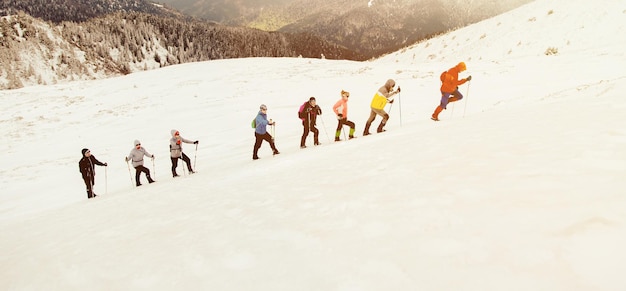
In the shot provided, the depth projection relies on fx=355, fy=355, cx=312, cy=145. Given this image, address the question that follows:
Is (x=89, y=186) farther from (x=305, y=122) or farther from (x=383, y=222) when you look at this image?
(x=383, y=222)

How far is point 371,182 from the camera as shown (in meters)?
4.62

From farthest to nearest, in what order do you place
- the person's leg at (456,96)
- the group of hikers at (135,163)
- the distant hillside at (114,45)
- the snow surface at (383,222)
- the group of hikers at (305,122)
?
the distant hillside at (114,45) → the person's leg at (456,96) → the group of hikers at (305,122) → the group of hikers at (135,163) → the snow surface at (383,222)

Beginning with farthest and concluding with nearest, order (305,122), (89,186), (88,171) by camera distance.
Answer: (305,122) → (88,171) → (89,186)

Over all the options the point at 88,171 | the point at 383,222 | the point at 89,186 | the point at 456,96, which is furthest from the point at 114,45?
the point at 383,222

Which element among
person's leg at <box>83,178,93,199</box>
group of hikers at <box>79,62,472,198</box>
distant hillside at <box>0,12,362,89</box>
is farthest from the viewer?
distant hillside at <box>0,12,362,89</box>

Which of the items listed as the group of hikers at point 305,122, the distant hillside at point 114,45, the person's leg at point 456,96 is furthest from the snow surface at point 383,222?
the distant hillside at point 114,45

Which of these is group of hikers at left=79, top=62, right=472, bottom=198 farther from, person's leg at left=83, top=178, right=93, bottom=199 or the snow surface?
the snow surface

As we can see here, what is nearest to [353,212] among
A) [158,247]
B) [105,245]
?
[158,247]

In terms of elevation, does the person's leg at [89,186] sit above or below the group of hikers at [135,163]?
below

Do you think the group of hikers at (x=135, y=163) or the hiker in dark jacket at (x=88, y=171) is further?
the group of hikers at (x=135, y=163)

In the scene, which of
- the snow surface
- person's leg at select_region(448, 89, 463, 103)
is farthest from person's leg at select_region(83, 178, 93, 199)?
person's leg at select_region(448, 89, 463, 103)

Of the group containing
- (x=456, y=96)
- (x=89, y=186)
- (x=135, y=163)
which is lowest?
(x=89, y=186)

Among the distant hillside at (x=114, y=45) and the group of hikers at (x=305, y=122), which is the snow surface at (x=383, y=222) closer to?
the group of hikers at (x=305, y=122)

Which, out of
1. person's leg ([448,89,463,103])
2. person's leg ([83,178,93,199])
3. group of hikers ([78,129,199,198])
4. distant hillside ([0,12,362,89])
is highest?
distant hillside ([0,12,362,89])
